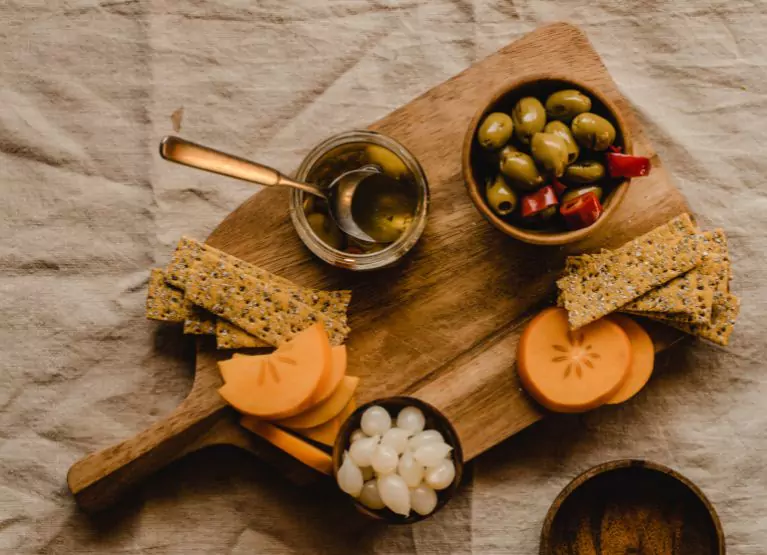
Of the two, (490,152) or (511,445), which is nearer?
(490,152)

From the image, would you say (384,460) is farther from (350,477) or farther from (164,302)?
(164,302)

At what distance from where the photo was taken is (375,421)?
1.22 m

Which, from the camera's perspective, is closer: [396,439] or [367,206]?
[396,439]

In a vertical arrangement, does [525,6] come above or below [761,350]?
above

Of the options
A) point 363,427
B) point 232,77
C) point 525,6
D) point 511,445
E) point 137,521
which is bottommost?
point 137,521

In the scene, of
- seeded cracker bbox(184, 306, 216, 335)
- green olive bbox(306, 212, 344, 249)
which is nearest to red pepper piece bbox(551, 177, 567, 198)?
green olive bbox(306, 212, 344, 249)

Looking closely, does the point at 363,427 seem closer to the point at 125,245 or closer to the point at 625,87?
the point at 125,245

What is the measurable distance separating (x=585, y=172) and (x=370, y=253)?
1.15 ft

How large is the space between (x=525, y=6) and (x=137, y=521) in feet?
3.76

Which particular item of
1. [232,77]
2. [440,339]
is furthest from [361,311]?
[232,77]

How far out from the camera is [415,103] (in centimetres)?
134

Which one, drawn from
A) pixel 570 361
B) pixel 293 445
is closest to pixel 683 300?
pixel 570 361

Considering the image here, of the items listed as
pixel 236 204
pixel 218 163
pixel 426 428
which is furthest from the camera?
pixel 236 204

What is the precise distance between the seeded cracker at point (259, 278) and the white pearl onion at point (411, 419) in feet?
0.56
